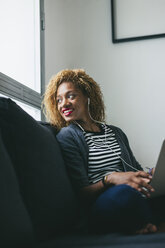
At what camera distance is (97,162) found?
1.49m

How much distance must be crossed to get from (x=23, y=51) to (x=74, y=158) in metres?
1.01

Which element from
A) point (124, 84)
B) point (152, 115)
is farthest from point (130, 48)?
point (152, 115)

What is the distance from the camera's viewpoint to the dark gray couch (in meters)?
0.86

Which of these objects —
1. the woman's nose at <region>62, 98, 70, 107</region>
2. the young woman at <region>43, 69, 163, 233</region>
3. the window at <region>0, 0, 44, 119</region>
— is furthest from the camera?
the window at <region>0, 0, 44, 119</region>

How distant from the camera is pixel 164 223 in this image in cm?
114

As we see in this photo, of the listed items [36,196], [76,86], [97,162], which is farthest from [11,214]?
[76,86]

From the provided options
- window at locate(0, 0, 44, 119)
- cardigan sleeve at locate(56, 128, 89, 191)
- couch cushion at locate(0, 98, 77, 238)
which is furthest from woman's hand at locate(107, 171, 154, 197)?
window at locate(0, 0, 44, 119)

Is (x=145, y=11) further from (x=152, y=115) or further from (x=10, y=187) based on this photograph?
(x=10, y=187)

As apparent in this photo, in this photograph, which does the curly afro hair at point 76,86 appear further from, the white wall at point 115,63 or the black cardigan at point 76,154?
the white wall at point 115,63

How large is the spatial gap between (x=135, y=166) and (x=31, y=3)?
135cm

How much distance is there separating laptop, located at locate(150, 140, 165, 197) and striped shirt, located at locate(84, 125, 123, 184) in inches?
11.1

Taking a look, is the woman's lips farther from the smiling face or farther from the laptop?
the laptop

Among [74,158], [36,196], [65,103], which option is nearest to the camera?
[36,196]

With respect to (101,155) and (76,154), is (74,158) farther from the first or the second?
(101,155)
